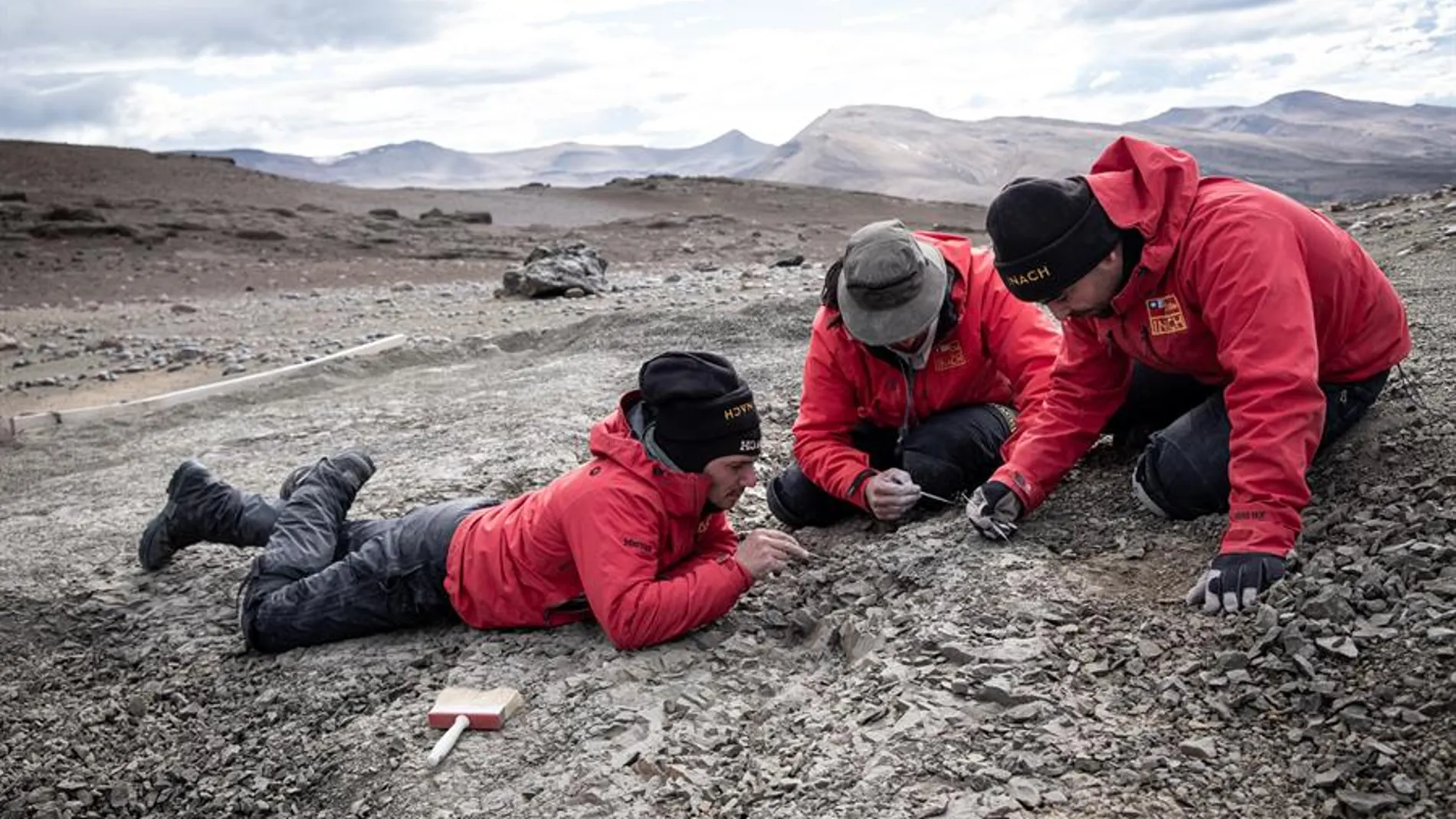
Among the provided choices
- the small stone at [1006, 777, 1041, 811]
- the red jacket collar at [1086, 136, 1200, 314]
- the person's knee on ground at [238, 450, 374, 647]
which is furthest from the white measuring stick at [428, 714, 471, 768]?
the red jacket collar at [1086, 136, 1200, 314]

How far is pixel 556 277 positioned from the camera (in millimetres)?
12594

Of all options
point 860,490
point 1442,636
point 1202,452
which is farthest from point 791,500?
point 1442,636

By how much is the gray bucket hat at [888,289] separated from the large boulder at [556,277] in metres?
9.16

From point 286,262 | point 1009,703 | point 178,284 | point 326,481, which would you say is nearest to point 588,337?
point 326,481

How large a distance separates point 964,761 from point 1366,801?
2.38ft

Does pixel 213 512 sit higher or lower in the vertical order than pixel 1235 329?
lower

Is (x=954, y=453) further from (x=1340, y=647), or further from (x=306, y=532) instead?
(x=306, y=532)

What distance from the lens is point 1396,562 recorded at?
8.95ft

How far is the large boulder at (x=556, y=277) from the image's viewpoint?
12570 millimetres

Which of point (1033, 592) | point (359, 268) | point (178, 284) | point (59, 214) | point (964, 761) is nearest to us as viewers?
point (964, 761)

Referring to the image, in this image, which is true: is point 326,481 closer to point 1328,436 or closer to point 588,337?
point 1328,436

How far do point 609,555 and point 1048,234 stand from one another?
56.0 inches

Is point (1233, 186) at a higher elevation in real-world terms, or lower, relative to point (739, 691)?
higher

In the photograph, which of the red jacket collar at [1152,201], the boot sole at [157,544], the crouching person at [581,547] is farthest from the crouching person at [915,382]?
the boot sole at [157,544]
